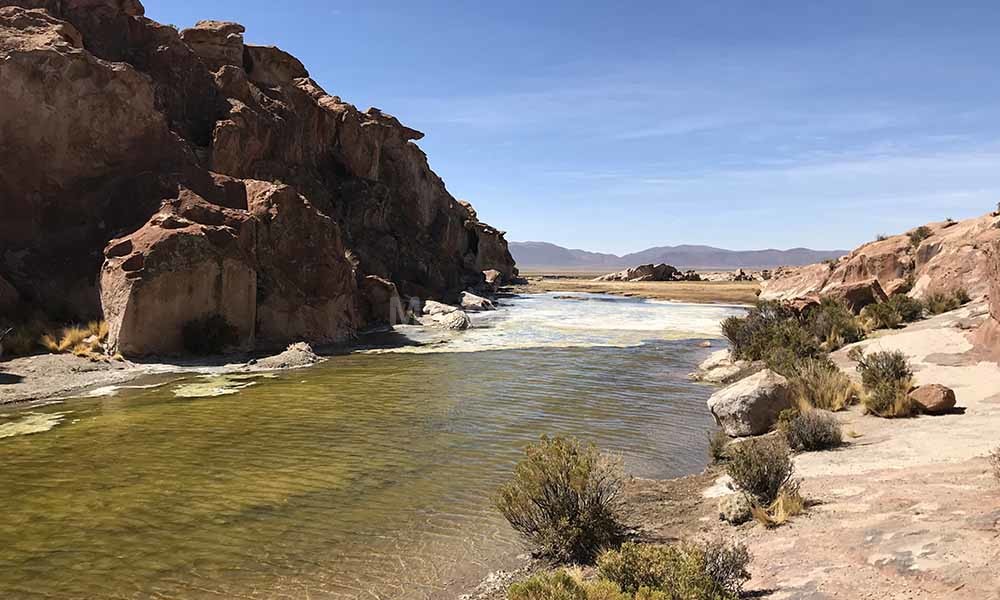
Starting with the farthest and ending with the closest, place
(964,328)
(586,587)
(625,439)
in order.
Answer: (964,328)
(625,439)
(586,587)

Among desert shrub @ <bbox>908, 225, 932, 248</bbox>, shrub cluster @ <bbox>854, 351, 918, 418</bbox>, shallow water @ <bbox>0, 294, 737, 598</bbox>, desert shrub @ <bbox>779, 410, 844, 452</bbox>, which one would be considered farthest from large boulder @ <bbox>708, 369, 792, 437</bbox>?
desert shrub @ <bbox>908, 225, 932, 248</bbox>

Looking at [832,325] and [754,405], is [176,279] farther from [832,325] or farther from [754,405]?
[832,325]

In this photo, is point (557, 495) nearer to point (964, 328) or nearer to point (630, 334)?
point (964, 328)

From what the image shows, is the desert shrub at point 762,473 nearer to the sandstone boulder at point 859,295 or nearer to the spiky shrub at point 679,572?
the spiky shrub at point 679,572

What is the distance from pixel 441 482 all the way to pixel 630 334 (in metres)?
23.2

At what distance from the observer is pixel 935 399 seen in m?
10.5

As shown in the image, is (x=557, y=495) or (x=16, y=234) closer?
(x=557, y=495)

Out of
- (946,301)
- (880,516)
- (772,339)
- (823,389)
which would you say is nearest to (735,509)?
(880,516)

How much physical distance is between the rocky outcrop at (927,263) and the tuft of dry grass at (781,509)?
15.6m

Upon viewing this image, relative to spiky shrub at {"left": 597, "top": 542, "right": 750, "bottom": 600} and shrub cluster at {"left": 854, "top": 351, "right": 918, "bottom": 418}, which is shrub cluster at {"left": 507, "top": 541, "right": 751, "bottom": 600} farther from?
shrub cluster at {"left": 854, "top": 351, "right": 918, "bottom": 418}

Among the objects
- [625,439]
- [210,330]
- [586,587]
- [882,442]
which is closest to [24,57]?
[210,330]

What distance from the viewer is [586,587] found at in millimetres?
5023

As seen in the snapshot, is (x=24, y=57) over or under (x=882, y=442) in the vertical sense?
over

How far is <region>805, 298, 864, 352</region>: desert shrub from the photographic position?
19969 mm
